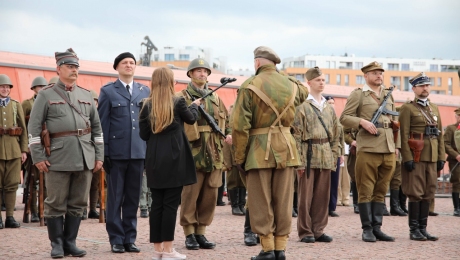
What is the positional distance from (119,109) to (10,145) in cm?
344

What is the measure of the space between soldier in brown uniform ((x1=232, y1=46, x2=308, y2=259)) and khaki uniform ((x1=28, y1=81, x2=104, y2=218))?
175cm

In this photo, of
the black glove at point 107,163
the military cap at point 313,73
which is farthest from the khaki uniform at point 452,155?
the black glove at point 107,163

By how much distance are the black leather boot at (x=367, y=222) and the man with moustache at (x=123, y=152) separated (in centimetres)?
→ 299

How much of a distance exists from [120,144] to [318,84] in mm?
2947

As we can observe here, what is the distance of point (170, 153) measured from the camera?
7711 millimetres

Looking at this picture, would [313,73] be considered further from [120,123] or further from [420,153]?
[120,123]

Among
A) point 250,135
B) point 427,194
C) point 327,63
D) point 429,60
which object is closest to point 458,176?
point 427,194

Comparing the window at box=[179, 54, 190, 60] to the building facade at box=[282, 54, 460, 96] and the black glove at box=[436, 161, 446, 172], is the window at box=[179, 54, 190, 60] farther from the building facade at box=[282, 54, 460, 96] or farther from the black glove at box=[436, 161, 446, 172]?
the black glove at box=[436, 161, 446, 172]

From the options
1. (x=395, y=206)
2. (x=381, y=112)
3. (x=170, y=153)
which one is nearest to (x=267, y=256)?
(x=170, y=153)

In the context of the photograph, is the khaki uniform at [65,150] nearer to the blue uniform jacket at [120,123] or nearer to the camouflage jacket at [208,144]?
the blue uniform jacket at [120,123]

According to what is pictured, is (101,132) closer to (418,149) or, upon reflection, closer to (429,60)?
(418,149)

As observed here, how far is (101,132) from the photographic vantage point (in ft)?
28.2

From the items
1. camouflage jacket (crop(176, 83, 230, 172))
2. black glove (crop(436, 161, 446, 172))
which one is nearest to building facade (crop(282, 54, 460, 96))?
Result: black glove (crop(436, 161, 446, 172))

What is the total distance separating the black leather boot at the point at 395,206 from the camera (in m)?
14.2
